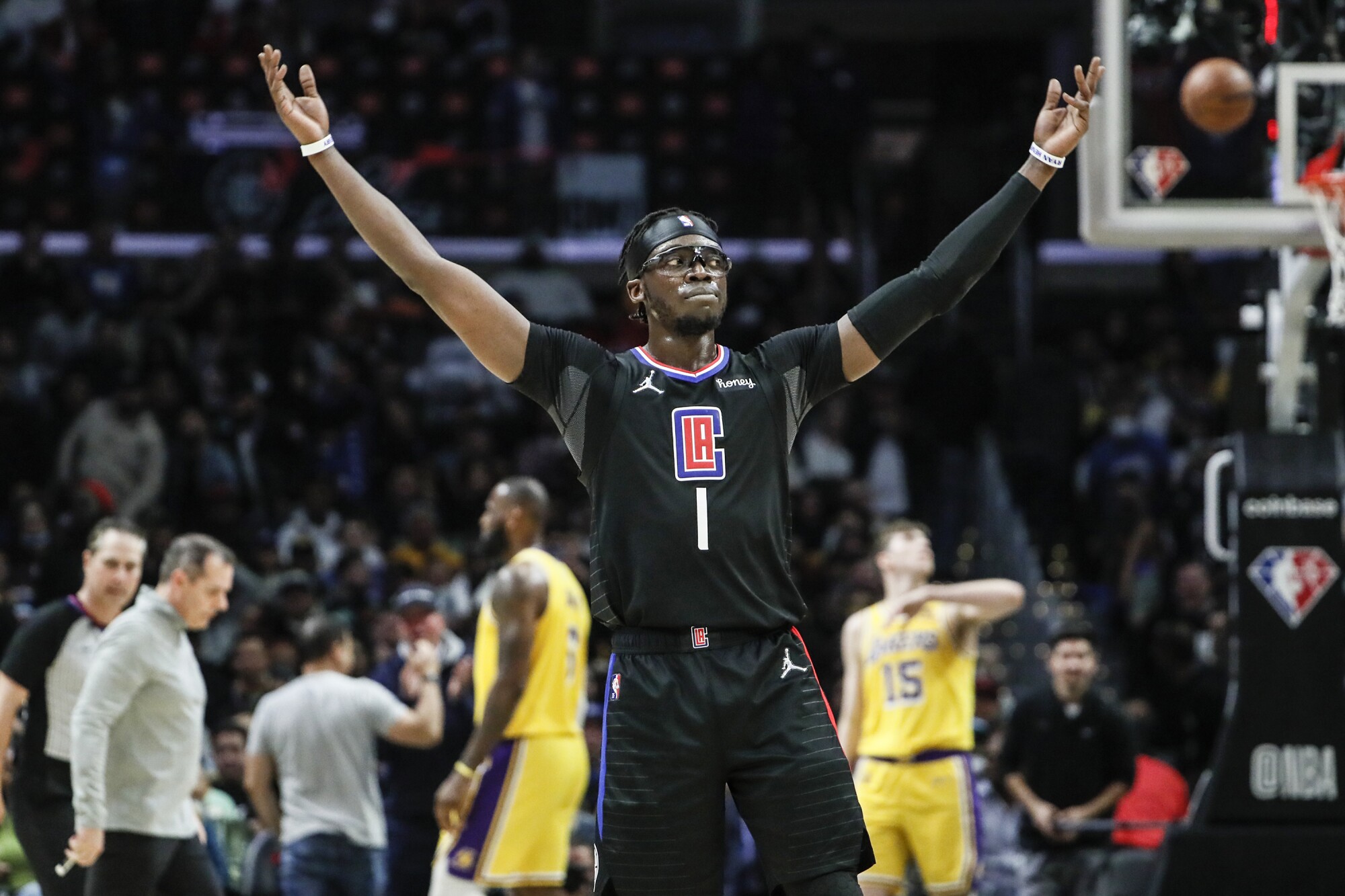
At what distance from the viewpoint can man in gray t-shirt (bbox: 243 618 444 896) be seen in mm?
8164

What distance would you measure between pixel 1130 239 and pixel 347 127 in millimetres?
11786

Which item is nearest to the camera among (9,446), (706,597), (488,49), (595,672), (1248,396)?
(706,597)

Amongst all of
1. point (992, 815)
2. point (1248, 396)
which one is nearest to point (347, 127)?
point (992, 815)

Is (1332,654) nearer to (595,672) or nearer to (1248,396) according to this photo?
(1248,396)

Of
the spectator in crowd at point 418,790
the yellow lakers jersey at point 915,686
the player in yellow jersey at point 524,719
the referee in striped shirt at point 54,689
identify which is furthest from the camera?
the spectator in crowd at point 418,790

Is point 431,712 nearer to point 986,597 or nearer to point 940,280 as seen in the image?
point 986,597

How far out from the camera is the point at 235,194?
57.9 feet

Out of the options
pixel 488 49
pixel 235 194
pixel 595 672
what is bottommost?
pixel 595 672

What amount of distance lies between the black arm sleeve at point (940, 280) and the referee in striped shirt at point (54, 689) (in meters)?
3.82

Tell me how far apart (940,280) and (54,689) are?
14.0ft

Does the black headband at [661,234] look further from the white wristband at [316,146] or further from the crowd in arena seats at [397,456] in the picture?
the crowd in arena seats at [397,456]

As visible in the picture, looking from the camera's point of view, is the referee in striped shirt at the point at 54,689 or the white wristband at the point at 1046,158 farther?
the referee in striped shirt at the point at 54,689

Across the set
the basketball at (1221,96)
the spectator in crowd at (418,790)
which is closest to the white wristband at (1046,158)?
the basketball at (1221,96)

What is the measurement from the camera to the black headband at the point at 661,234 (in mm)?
4371
